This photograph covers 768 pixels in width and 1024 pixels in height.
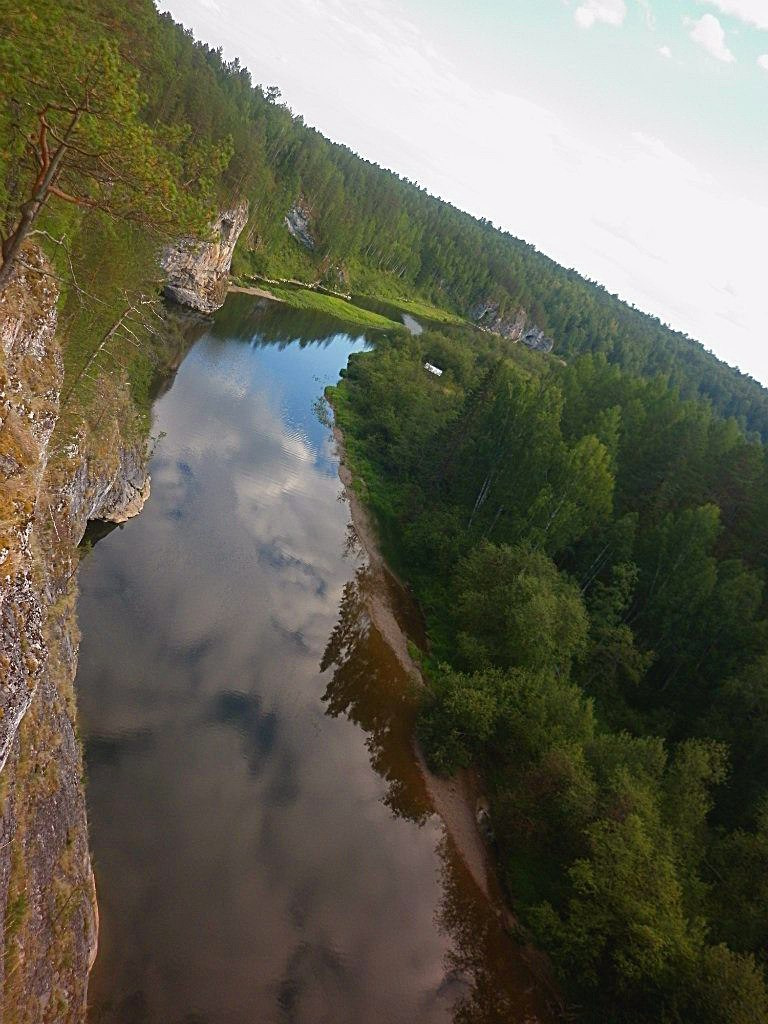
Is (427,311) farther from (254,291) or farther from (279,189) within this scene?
(254,291)

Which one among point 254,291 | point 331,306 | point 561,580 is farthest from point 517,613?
point 331,306

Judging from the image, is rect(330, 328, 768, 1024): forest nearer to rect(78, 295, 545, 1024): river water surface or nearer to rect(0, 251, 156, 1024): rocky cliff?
rect(78, 295, 545, 1024): river water surface

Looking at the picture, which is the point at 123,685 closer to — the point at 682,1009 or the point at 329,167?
the point at 682,1009

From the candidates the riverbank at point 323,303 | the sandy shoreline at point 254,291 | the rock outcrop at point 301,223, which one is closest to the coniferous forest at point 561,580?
the sandy shoreline at point 254,291

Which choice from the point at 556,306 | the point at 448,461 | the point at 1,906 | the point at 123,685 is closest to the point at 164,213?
the point at 1,906

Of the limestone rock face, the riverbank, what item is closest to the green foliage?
the limestone rock face

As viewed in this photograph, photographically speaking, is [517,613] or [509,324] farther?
[509,324]
